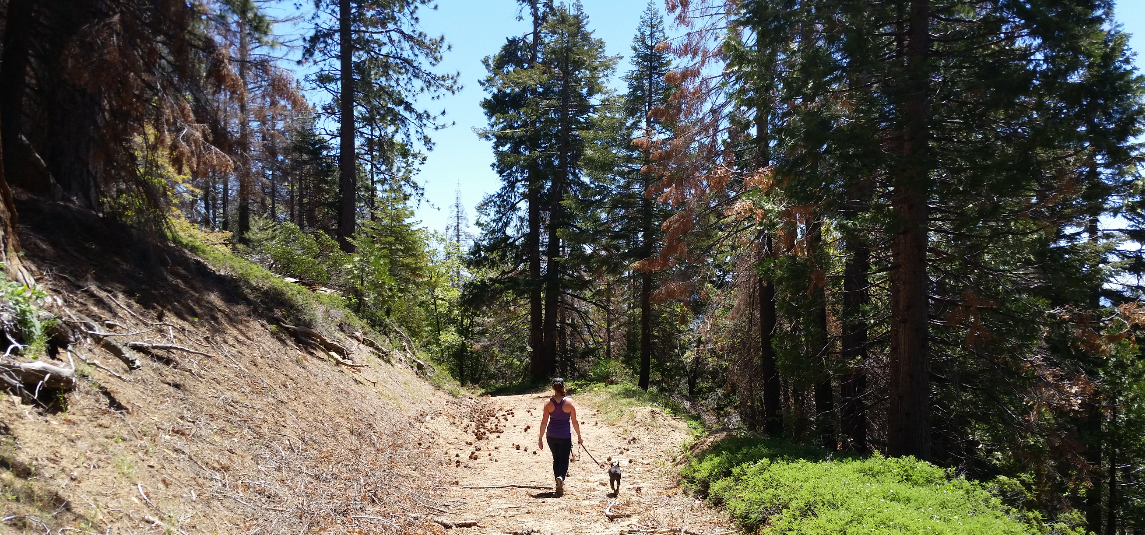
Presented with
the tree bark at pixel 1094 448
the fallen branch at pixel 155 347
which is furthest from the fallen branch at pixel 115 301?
the tree bark at pixel 1094 448

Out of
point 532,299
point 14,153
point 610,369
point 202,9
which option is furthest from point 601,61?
point 14,153

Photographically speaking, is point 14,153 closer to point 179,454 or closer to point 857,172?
point 179,454

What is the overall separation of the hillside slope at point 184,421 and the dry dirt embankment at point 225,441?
2 centimetres

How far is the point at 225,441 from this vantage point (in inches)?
242

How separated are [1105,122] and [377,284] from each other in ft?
53.0

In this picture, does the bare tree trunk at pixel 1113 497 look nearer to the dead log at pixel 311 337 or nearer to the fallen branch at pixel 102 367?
the dead log at pixel 311 337

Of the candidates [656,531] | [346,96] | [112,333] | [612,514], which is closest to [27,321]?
[112,333]

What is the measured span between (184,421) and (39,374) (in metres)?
1.52

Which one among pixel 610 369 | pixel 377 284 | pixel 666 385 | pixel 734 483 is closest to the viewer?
pixel 734 483

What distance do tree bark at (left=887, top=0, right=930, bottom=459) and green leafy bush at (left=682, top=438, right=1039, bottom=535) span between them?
1.63 metres

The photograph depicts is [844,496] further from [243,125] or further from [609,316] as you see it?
[609,316]

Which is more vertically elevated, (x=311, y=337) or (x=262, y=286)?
(x=262, y=286)

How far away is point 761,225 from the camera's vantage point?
412 inches

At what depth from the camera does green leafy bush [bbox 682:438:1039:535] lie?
16.8 ft
